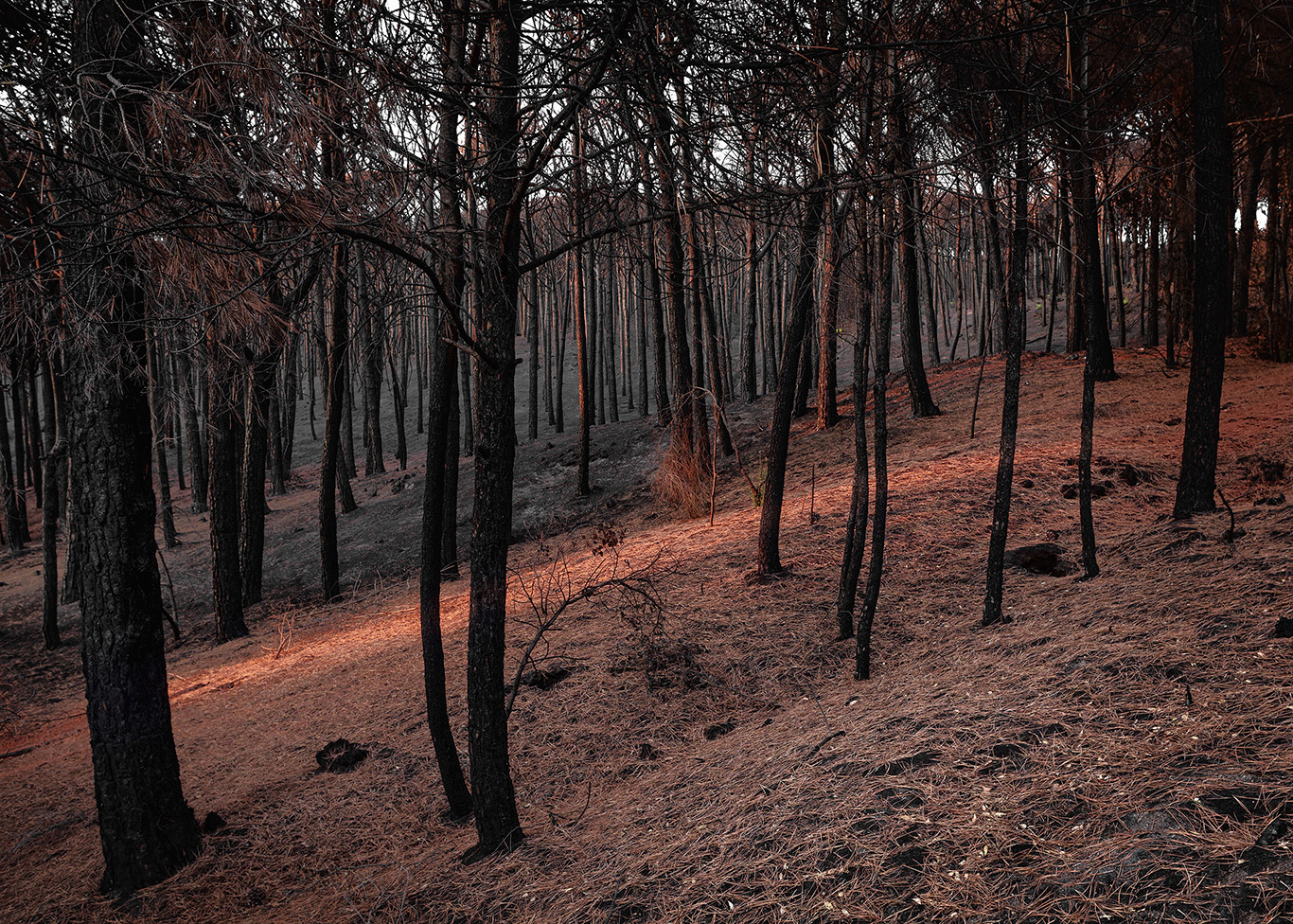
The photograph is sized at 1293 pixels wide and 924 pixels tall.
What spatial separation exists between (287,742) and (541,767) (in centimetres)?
284

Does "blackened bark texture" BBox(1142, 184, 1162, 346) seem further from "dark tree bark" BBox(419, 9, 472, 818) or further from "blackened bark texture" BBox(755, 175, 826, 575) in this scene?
"dark tree bark" BBox(419, 9, 472, 818)

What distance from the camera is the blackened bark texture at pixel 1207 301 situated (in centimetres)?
648

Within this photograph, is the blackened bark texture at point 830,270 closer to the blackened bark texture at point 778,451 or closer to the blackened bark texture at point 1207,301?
the blackened bark texture at point 778,451

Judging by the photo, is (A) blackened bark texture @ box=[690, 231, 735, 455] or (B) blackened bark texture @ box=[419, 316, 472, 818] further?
(A) blackened bark texture @ box=[690, 231, 735, 455]

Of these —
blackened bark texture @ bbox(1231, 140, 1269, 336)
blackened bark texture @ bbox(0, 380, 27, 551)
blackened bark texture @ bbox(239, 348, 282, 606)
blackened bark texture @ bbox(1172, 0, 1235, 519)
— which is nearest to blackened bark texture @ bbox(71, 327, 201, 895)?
blackened bark texture @ bbox(239, 348, 282, 606)

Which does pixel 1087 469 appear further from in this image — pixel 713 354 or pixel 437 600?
pixel 713 354

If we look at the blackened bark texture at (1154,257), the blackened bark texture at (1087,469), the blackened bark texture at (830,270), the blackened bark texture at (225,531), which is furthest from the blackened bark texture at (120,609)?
the blackened bark texture at (1154,257)

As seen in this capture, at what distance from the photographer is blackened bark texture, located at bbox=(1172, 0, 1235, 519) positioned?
648 centimetres

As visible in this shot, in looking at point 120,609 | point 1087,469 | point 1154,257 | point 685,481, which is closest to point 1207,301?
point 1087,469

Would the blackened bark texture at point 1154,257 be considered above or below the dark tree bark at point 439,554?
above

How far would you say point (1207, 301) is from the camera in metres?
6.61

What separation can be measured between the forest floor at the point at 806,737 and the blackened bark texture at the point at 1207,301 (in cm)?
43

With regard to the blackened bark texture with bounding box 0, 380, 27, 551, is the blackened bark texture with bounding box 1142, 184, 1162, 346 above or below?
above

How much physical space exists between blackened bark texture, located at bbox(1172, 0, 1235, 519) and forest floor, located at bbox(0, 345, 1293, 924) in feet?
1.43
